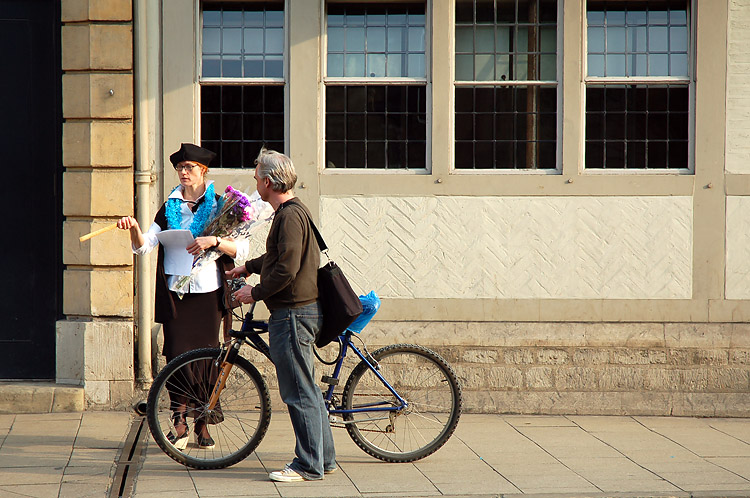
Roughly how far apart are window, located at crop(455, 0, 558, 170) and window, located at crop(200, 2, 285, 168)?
1.61m

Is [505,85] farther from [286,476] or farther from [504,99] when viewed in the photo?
[286,476]

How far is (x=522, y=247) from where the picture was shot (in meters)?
8.23

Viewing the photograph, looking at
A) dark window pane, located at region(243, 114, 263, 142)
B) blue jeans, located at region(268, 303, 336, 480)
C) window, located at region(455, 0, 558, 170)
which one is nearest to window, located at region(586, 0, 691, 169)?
window, located at region(455, 0, 558, 170)

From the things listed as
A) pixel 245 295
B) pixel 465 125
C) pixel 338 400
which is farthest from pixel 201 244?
pixel 465 125

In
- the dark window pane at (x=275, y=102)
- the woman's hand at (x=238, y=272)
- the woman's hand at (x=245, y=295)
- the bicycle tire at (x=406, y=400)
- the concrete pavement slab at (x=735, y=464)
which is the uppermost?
the dark window pane at (x=275, y=102)

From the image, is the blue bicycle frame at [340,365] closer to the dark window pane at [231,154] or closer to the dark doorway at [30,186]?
the dark window pane at [231,154]

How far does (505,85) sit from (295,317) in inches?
143

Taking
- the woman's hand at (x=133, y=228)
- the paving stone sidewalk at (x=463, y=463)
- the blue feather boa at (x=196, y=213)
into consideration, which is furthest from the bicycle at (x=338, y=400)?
the woman's hand at (x=133, y=228)

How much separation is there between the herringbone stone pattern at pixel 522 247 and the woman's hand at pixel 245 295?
252cm

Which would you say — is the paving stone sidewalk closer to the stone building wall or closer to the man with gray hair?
the man with gray hair

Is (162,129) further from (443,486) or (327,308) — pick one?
(443,486)

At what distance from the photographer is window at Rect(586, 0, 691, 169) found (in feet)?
27.3

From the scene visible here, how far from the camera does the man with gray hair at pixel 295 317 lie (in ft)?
18.7

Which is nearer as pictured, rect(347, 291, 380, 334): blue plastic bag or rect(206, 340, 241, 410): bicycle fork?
rect(206, 340, 241, 410): bicycle fork
